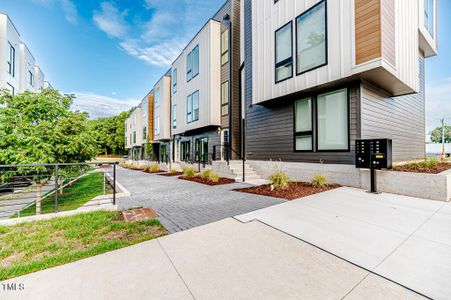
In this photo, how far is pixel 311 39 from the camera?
23.0ft

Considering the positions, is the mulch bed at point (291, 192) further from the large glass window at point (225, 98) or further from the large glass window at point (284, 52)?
the large glass window at point (225, 98)

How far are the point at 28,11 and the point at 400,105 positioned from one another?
19.5 m

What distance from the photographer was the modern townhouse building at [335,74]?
228 inches

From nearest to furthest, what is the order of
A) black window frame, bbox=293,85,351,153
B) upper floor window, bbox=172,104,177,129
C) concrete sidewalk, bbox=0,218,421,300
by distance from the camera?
concrete sidewalk, bbox=0,218,421,300, black window frame, bbox=293,85,351,153, upper floor window, bbox=172,104,177,129

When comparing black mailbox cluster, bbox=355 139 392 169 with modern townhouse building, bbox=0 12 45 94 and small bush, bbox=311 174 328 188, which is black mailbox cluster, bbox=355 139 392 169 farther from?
modern townhouse building, bbox=0 12 45 94

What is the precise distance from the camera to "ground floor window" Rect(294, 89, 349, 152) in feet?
22.1

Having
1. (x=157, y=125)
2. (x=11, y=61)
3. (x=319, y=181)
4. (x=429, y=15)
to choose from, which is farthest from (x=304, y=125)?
(x=11, y=61)

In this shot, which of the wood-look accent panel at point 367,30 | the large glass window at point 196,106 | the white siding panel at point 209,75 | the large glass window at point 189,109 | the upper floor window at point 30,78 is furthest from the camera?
the upper floor window at point 30,78

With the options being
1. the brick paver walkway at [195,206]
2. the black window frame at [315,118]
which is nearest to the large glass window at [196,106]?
the black window frame at [315,118]

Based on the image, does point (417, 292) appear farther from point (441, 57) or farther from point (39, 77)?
point (39, 77)

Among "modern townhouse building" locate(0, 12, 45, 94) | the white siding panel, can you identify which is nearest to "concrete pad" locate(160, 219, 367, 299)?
the white siding panel

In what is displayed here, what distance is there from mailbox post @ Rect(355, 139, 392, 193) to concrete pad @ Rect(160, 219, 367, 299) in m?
4.33

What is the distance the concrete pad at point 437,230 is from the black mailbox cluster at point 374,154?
1942mm

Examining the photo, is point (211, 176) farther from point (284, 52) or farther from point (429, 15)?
point (429, 15)
